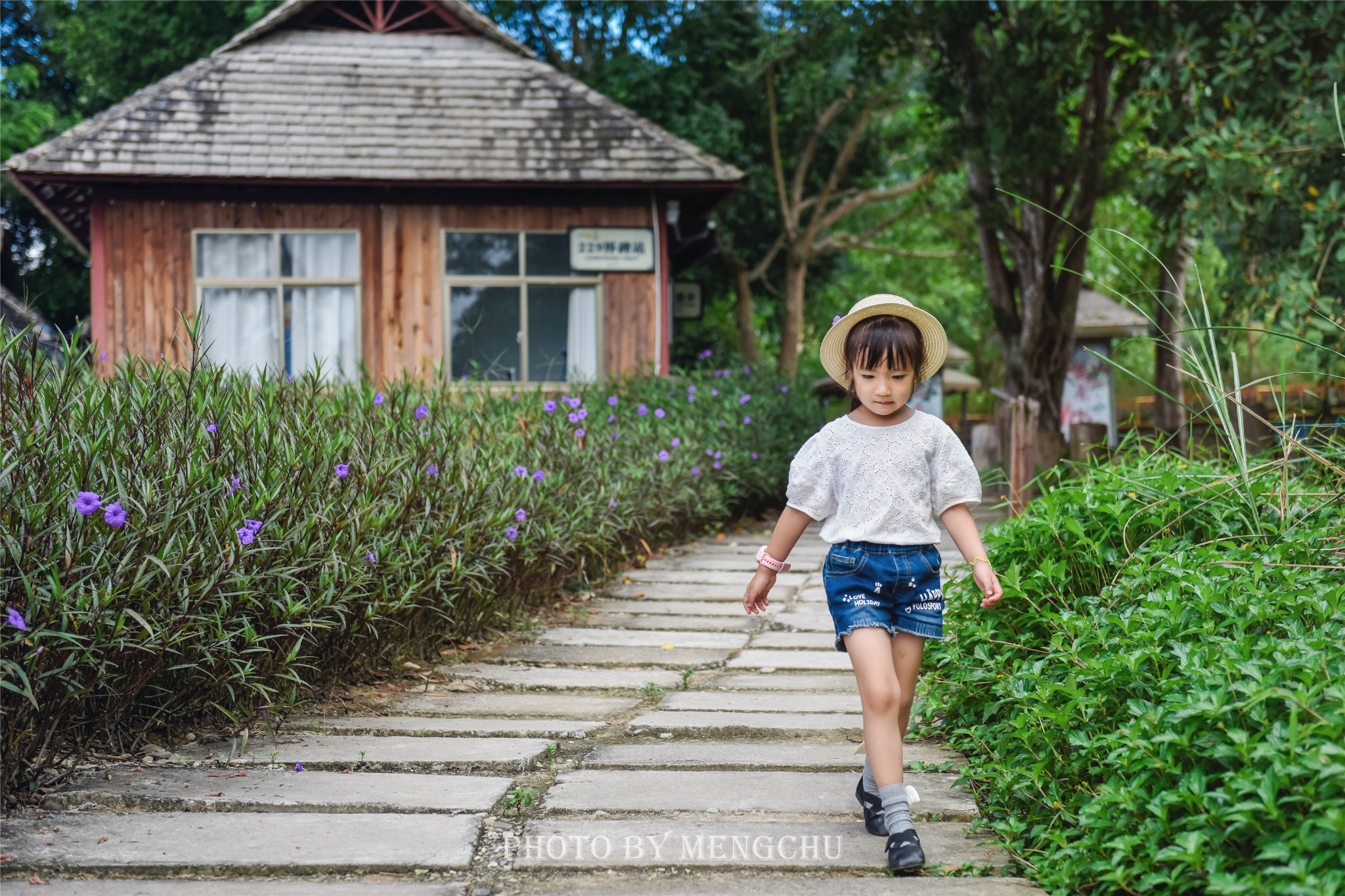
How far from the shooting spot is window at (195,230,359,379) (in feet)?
36.7

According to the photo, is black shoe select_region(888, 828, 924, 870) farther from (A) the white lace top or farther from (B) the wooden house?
(B) the wooden house

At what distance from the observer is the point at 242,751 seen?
3.15 meters

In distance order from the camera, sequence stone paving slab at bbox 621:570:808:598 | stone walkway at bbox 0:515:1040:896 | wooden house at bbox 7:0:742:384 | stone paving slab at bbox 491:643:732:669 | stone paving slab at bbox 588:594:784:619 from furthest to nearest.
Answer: wooden house at bbox 7:0:742:384 → stone paving slab at bbox 621:570:808:598 → stone paving slab at bbox 588:594:784:619 → stone paving slab at bbox 491:643:732:669 → stone walkway at bbox 0:515:1040:896

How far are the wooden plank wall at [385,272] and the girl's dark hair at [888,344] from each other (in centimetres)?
813

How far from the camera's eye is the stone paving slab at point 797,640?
16.4ft

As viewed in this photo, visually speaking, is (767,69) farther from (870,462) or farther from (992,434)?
(870,462)

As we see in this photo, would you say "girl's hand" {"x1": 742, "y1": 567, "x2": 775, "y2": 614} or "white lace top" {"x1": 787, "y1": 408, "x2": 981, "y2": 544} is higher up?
"white lace top" {"x1": 787, "y1": 408, "x2": 981, "y2": 544}

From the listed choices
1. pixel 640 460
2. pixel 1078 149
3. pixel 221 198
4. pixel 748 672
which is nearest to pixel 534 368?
pixel 221 198

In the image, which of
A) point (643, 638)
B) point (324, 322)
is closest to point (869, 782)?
point (643, 638)

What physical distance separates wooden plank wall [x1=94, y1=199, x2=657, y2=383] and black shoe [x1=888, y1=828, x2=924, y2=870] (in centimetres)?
875

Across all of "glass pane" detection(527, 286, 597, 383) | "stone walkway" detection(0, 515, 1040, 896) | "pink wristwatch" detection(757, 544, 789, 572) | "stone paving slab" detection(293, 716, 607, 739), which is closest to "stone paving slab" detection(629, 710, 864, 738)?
"stone walkway" detection(0, 515, 1040, 896)

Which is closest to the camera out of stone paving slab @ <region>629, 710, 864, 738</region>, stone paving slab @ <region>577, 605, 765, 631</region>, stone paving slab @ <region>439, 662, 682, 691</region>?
stone paving slab @ <region>629, 710, 864, 738</region>

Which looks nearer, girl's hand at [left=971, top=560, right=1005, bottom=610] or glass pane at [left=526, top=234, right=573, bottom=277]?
girl's hand at [left=971, top=560, right=1005, bottom=610]

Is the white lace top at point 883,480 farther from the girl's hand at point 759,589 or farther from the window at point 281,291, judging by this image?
the window at point 281,291
